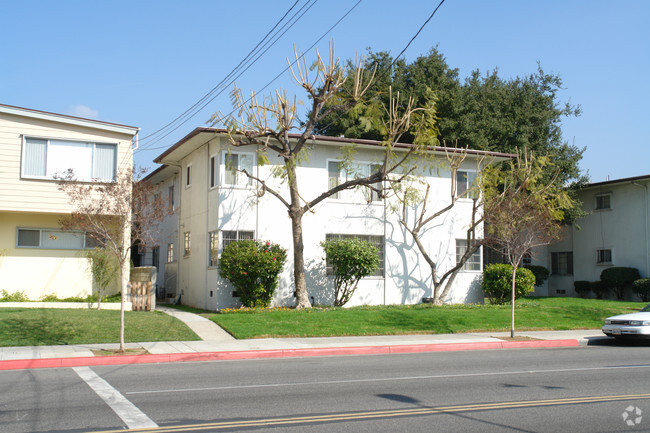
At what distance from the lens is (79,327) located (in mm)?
16656

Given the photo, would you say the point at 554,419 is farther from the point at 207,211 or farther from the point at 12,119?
the point at 12,119

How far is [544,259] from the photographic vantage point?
121ft

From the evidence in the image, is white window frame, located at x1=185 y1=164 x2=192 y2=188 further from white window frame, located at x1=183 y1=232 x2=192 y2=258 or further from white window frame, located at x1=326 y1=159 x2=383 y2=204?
white window frame, located at x1=326 y1=159 x2=383 y2=204

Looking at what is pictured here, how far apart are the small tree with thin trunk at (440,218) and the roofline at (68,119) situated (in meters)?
9.96

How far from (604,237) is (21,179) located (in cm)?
2804

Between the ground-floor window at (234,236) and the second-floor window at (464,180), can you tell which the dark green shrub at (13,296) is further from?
the second-floor window at (464,180)

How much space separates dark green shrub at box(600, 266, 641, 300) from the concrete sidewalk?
523 inches

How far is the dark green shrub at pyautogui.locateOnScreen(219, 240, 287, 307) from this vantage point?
2092 centimetres

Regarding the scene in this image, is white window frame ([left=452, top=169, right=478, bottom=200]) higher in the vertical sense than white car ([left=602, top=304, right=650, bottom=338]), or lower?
higher

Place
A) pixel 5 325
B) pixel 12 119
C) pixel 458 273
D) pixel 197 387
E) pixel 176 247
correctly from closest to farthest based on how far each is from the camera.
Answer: pixel 197 387, pixel 5 325, pixel 12 119, pixel 458 273, pixel 176 247

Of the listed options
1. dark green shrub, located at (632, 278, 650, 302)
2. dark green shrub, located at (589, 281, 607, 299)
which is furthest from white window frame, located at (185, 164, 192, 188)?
dark green shrub, located at (632, 278, 650, 302)

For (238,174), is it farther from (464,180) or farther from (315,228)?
(464,180)

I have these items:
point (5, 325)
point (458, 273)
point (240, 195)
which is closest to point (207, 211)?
point (240, 195)

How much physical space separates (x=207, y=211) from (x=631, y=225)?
21637 millimetres
